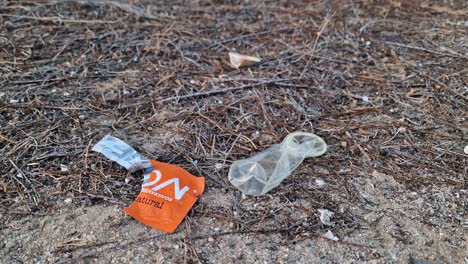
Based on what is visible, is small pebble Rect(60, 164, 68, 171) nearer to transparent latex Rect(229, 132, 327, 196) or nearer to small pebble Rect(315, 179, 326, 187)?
transparent latex Rect(229, 132, 327, 196)

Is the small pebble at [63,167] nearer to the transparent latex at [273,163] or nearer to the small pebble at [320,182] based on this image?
the transparent latex at [273,163]

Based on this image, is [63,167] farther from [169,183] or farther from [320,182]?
[320,182]

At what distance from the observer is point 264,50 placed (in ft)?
9.00

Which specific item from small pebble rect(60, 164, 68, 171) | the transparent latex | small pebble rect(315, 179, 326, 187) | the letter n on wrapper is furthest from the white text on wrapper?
small pebble rect(315, 179, 326, 187)

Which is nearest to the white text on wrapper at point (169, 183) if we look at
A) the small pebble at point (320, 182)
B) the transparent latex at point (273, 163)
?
the transparent latex at point (273, 163)

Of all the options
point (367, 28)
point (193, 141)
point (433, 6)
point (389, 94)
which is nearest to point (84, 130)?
point (193, 141)

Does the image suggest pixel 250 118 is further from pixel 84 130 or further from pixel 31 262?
pixel 31 262

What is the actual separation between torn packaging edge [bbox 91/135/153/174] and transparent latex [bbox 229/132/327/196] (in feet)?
1.29

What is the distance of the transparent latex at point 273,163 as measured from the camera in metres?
1.84

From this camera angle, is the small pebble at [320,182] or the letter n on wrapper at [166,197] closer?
the letter n on wrapper at [166,197]

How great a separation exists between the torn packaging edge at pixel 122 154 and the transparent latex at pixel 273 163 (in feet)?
1.29

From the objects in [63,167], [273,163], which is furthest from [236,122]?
[63,167]

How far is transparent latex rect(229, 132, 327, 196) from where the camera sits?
1.84 meters

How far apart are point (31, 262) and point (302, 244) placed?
3.30 ft
